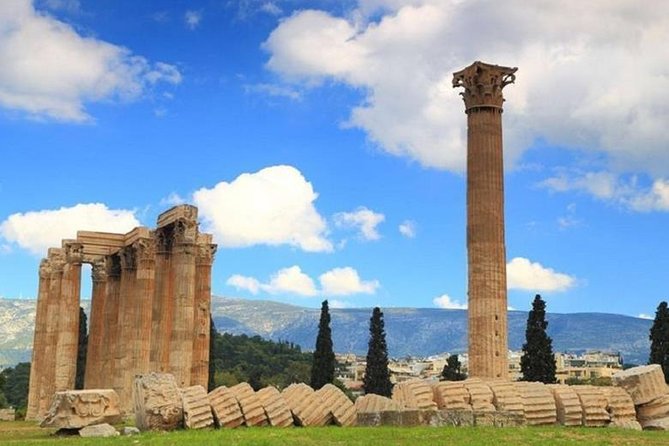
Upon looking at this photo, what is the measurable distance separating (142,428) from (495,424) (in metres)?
10.4

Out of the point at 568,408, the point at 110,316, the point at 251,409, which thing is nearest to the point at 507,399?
the point at 568,408

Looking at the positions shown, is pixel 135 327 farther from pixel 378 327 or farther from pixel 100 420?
pixel 378 327

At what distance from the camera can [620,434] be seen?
23203mm

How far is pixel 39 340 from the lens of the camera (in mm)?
53906

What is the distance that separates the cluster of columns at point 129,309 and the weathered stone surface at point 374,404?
45.6 feet

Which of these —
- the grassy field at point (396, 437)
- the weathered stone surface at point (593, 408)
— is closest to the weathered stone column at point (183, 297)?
the grassy field at point (396, 437)

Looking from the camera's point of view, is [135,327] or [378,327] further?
[378,327]

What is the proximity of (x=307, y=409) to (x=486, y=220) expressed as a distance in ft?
39.3

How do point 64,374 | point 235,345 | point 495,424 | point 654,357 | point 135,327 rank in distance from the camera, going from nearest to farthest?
point 495,424
point 135,327
point 64,374
point 654,357
point 235,345

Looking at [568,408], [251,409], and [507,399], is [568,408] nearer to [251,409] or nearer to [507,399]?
[507,399]

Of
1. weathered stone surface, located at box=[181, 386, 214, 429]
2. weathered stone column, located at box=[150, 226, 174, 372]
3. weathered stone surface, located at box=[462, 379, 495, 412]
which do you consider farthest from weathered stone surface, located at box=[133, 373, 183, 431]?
weathered stone column, located at box=[150, 226, 174, 372]

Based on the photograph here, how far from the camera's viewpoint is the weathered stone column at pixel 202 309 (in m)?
44.5

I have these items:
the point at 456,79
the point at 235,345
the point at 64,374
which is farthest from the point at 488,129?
the point at 235,345

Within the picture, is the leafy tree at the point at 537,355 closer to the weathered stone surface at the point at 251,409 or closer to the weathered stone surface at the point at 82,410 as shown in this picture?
the weathered stone surface at the point at 82,410
